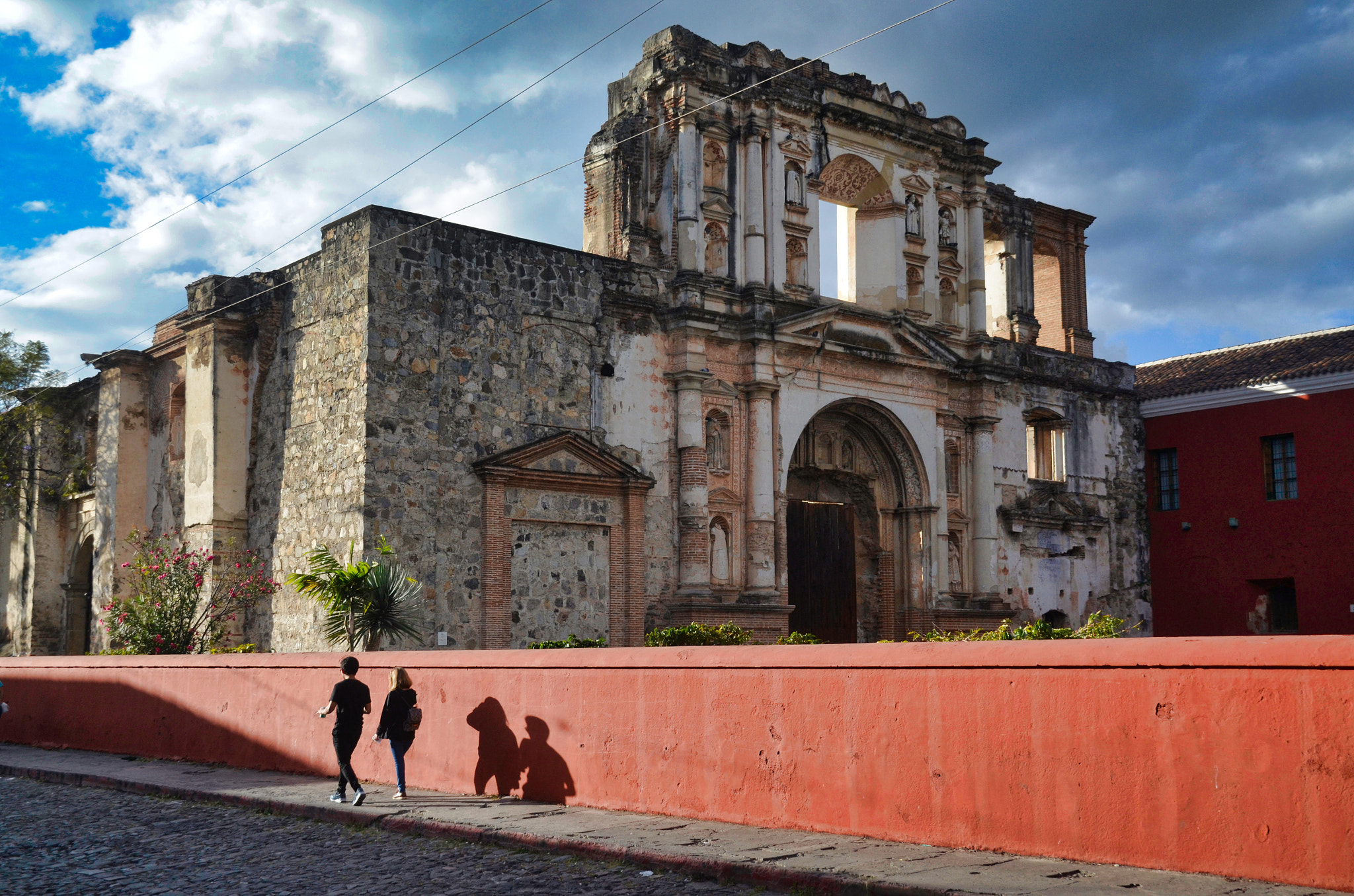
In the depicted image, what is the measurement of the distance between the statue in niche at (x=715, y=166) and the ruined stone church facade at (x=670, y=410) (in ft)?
0.15

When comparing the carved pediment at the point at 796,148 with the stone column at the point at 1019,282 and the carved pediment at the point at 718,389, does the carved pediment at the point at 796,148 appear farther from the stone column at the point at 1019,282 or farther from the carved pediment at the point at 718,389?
the stone column at the point at 1019,282

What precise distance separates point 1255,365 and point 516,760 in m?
20.4

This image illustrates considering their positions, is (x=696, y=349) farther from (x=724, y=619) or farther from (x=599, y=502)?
(x=724, y=619)

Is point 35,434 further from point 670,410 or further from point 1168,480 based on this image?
point 1168,480

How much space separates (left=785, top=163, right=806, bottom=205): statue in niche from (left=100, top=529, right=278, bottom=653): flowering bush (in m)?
10.4

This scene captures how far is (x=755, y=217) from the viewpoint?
2092cm

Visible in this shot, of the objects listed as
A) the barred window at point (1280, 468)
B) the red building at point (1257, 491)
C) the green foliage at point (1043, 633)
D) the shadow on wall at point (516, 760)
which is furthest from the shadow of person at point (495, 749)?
the barred window at point (1280, 468)

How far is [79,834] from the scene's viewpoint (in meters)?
9.94

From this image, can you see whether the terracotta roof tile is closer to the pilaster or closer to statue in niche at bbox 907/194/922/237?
the pilaster

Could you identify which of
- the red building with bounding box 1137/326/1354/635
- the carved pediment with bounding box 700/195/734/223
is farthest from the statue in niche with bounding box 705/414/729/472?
the red building with bounding box 1137/326/1354/635

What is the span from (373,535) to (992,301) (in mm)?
15515

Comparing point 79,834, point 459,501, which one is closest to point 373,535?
point 459,501

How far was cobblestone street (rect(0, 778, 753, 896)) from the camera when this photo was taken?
7.74 metres

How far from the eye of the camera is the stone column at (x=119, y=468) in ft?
74.0
